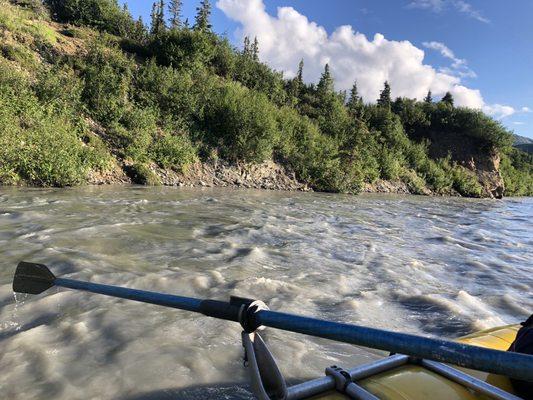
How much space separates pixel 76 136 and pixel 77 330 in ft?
39.5

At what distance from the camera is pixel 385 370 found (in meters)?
1.99

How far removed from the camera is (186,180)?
53.0 ft

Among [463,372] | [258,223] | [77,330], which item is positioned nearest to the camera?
[463,372]

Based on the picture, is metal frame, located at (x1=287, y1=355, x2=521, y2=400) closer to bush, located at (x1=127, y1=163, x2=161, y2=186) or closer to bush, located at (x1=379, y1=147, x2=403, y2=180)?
bush, located at (x1=127, y1=163, x2=161, y2=186)

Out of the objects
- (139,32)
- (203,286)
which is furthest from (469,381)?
(139,32)

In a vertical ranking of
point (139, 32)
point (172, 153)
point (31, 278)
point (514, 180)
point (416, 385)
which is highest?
point (139, 32)

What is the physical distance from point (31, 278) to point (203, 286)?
180 cm

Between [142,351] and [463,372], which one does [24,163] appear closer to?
[142,351]

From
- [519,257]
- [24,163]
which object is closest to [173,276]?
[519,257]

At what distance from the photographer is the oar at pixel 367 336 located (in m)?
1.21

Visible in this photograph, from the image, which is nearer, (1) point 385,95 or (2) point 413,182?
(2) point 413,182

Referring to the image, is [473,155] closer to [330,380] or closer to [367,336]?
[330,380]

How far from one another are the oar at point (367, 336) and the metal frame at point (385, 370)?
1.04ft

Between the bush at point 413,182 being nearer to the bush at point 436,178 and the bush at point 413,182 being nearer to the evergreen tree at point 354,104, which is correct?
the bush at point 436,178
